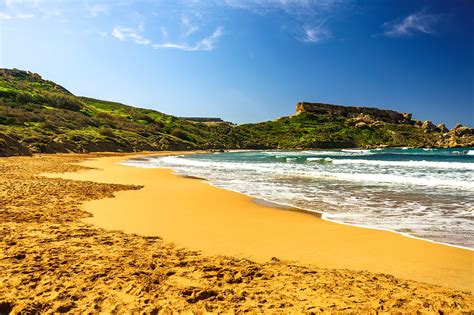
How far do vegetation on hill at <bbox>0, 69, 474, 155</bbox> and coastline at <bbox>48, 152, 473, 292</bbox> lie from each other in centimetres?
2838

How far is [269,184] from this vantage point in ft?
56.2

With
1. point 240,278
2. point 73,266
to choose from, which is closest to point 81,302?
point 73,266

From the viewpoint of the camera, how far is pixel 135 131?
76.0 metres

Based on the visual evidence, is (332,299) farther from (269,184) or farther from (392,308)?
(269,184)

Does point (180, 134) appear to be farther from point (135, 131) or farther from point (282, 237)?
point (282, 237)

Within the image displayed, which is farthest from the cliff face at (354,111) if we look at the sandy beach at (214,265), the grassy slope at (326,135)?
the sandy beach at (214,265)

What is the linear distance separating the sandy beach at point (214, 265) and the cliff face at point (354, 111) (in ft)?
492

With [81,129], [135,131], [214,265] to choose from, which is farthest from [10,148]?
[135,131]

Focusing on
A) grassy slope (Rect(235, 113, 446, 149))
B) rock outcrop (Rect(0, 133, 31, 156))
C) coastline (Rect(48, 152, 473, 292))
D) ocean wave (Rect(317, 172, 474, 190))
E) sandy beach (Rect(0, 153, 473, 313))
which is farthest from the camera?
grassy slope (Rect(235, 113, 446, 149))

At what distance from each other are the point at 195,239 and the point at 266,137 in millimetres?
98867

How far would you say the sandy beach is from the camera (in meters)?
3.99

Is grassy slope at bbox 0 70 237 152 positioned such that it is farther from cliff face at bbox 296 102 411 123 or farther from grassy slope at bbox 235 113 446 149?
cliff face at bbox 296 102 411 123

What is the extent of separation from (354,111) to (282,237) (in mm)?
162759

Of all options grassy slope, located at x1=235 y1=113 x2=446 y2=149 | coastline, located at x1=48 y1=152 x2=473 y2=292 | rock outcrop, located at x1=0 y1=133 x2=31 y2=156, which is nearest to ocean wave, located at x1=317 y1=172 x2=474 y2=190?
coastline, located at x1=48 y1=152 x2=473 y2=292
